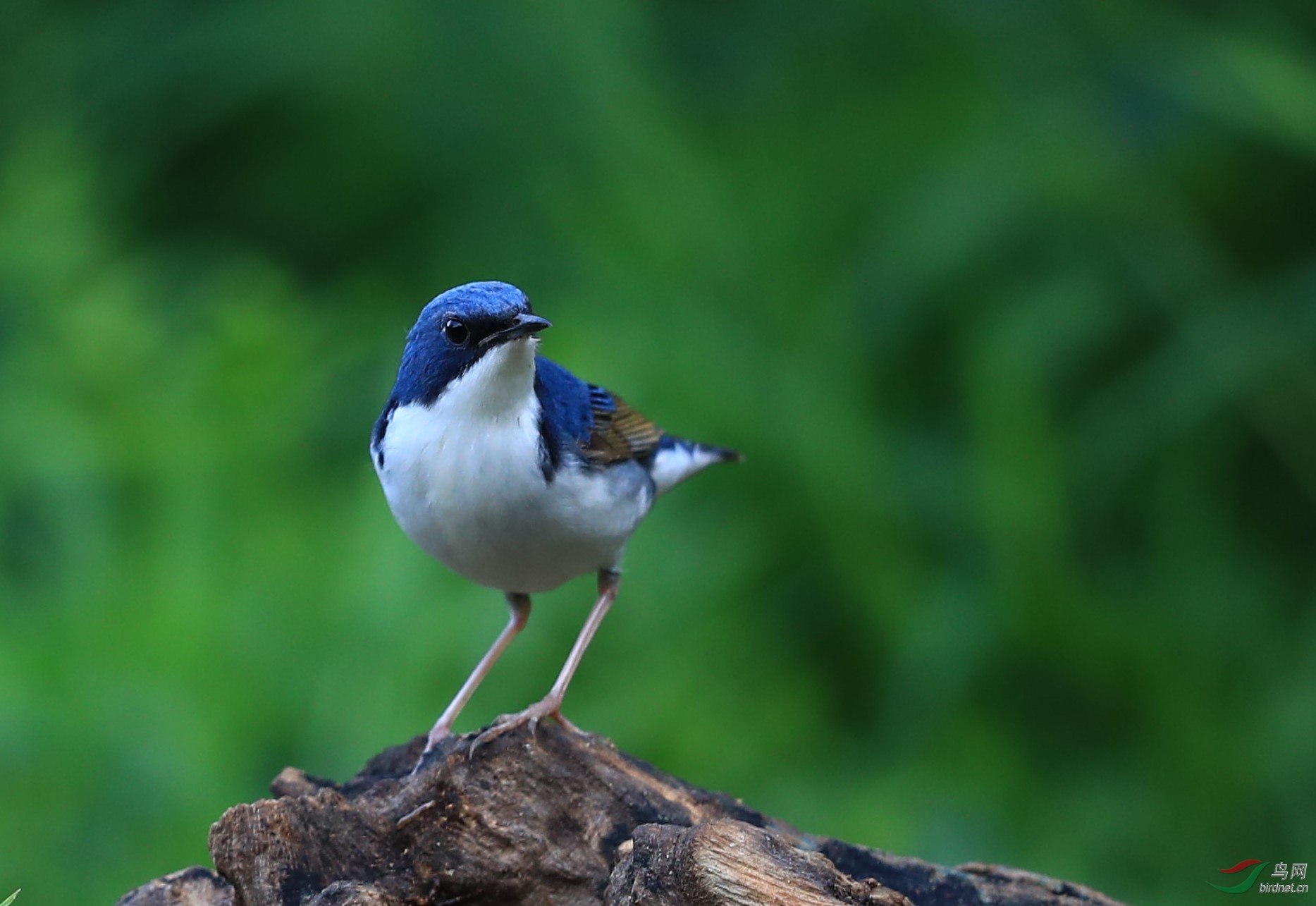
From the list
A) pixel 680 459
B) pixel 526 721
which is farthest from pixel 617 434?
pixel 526 721

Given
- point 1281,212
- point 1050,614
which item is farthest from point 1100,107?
point 1050,614

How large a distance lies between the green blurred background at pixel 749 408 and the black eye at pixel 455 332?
2.31 metres

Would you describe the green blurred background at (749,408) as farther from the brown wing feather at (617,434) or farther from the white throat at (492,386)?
the white throat at (492,386)

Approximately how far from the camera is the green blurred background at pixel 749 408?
673 cm

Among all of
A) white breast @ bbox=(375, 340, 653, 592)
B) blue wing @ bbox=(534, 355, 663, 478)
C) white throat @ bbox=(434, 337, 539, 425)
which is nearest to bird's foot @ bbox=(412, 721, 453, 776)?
white breast @ bbox=(375, 340, 653, 592)

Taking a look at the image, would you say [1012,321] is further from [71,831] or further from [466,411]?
[71,831]

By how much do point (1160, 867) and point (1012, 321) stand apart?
273 cm

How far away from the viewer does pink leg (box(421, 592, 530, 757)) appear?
5137 mm

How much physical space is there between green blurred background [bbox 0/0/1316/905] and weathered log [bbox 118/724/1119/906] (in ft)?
6.82

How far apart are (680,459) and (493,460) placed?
1469 millimetres

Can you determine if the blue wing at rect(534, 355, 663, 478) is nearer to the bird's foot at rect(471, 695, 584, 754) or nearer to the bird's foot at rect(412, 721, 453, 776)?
the bird's foot at rect(471, 695, 584, 754)

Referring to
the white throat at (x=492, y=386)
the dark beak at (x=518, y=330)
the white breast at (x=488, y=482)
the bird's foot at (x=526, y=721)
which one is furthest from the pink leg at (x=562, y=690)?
the dark beak at (x=518, y=330)

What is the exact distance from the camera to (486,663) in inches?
223

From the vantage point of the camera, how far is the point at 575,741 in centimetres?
457
